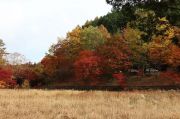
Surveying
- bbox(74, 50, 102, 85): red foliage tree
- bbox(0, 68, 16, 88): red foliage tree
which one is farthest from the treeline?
bbox(0, 68, 16, 88): red foliage tree

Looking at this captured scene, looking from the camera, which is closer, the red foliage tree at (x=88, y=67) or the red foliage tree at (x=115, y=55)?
the red foliage tree at (x=115, y=55)

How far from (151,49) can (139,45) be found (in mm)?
3847

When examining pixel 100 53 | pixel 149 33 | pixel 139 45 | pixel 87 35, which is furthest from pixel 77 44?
pixel 149 33

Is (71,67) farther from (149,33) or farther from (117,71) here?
(149,33)

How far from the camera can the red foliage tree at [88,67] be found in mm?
75625

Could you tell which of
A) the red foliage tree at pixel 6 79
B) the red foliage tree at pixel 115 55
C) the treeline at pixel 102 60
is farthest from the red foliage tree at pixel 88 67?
the red foliage tree at pixel 6 79

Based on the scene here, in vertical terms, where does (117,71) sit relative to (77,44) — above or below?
below

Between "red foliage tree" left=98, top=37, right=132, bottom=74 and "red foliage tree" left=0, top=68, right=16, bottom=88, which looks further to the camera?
"red foliage tree" left=0, top=68, right=16, bottom=88

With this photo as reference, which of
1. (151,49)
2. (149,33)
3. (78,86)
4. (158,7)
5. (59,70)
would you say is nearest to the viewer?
(158,7)

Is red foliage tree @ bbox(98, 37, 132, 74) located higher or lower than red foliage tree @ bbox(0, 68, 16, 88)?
higher

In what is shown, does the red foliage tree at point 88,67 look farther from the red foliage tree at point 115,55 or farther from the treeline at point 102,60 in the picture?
the red foliage tree at point 115,55

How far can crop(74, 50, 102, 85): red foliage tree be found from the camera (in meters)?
75.6

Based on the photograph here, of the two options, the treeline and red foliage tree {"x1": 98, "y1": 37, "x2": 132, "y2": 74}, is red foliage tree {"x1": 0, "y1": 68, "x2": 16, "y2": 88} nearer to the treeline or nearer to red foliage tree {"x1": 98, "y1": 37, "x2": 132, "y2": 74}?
the treeline

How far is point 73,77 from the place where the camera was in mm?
86188
